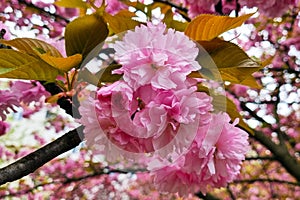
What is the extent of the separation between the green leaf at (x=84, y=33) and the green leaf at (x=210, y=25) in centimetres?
16

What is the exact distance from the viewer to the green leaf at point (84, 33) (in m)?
0.81

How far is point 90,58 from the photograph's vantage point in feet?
2.71

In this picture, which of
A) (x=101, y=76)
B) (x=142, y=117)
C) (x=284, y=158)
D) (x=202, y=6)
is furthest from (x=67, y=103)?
(x=284, y=158)

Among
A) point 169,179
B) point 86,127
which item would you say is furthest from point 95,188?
point 86,127

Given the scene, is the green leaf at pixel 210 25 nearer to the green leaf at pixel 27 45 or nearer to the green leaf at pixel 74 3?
the green leaf at pixel 27 45

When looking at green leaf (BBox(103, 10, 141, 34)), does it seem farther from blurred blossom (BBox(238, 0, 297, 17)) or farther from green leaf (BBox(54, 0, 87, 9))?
blurred blossom (BBox(238, 0, 297, 17))

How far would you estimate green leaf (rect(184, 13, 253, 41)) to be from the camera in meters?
0.77

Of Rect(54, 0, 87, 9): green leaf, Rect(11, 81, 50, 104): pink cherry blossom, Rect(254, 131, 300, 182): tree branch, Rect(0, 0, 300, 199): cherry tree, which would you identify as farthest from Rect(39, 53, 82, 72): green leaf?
Rect(254, 131, 300, 182): tree branch

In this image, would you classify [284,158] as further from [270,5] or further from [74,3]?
[74,3]

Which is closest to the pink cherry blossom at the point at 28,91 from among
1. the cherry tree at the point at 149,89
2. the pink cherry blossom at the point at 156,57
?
the cherry tree at the point at 149,89

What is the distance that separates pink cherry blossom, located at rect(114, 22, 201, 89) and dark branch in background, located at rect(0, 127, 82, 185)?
17 centimetres

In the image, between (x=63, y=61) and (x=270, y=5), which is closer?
(x=63, y=61)

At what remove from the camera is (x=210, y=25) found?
30.9 inches

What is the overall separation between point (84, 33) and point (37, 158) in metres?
0.23
